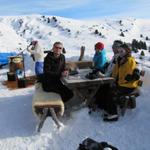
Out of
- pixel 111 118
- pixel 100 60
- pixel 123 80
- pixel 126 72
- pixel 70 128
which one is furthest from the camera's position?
pixel 100 60

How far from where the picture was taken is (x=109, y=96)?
283 inches

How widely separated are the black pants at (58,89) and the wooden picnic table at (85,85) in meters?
0.22

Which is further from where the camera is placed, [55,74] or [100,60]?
[100,60]

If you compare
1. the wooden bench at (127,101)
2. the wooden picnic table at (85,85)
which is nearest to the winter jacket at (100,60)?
the wooden picnic table at (85,85)

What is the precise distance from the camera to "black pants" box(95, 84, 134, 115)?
7.14m

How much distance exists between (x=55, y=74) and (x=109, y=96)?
1.26m

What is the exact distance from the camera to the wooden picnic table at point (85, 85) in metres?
7.21

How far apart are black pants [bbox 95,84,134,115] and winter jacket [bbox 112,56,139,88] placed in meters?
0.10

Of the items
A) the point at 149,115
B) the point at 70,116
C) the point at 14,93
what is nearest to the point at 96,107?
the point at 70,116

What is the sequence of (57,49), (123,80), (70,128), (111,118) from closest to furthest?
(70,128) < (111,118) < (123,80) < (57,49)

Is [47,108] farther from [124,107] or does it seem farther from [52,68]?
[124,107]

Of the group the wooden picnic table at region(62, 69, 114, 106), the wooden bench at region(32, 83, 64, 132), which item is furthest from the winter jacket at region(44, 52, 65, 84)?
the wooden bench at region(32, 83, 64, 132)

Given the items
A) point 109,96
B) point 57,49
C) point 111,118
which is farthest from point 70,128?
point 57,49

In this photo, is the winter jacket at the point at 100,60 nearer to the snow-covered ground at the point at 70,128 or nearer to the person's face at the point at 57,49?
the snow-covered ground at the point at 70,128
